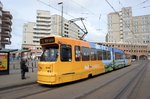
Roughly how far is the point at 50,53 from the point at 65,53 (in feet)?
3.01

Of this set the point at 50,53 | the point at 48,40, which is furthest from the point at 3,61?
the point at 50,53

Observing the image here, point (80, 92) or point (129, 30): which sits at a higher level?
point (129, 30)

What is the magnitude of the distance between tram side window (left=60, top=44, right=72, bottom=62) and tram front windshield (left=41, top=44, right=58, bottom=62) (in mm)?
360

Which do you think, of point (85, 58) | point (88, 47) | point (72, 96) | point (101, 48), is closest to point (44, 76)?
point (72, 96)

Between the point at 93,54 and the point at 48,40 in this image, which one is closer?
the point at 48,40

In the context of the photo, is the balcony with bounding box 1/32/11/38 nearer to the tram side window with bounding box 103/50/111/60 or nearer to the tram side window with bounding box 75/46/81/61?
the tram side window with bounding box 103/50/111/60

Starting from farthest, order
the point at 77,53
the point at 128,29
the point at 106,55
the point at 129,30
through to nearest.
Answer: the point at 128,29
the point at 129,30
the point at 106,55
the point at 77,53

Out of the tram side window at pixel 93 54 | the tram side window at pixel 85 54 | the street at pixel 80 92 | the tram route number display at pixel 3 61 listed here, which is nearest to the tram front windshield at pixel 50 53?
the street at pixel 80 92

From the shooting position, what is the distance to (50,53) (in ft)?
42.9

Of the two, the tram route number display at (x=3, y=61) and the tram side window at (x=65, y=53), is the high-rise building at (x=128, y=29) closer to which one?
the tram route number display at (x=3, y=61)

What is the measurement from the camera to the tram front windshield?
12865mm

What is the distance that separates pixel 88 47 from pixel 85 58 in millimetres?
1342

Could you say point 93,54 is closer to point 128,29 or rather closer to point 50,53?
point 50,53

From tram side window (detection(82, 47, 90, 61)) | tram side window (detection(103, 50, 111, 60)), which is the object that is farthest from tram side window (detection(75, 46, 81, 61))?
tram side window (detection(103, 50, 111, 60))
